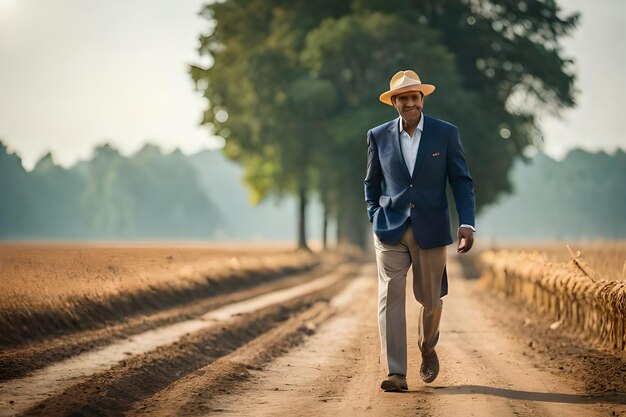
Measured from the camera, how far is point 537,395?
672 cm

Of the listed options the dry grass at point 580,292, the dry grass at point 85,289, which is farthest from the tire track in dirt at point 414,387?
the dry grass at point 85,289

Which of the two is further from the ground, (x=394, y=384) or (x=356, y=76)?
(x=356, y=76)

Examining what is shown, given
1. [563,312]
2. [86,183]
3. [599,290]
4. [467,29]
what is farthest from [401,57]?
[86,183]

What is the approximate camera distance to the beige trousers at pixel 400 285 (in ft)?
22.9

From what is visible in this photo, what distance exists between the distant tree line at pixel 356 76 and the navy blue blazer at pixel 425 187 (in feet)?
81.5

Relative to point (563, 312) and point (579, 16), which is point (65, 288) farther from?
point (579, 16)

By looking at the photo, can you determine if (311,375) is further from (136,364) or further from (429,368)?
(136,364)

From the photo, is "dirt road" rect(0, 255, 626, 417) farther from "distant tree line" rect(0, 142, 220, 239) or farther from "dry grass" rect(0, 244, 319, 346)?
"distant tree line" rect(0, 142, 220, 239)

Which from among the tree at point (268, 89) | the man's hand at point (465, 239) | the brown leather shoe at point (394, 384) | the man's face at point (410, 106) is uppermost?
the tree at point (268, 89)

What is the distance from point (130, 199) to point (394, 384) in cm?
12217

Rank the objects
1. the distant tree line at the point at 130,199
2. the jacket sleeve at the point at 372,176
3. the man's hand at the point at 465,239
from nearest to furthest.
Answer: the man's hand at the point at 465,239 < the jacket sleeve at the point at 372,176 < the distant tree line at the point at 130,199

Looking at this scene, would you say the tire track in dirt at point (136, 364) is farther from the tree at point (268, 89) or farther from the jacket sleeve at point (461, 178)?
the tree at point (268, 89)

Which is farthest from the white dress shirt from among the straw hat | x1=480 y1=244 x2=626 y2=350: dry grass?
x1=480 y1=244 x2=626 y2=350: dry grass

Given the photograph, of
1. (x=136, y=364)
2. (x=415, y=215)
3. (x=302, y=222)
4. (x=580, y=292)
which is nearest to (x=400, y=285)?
(x=415, y=215)
